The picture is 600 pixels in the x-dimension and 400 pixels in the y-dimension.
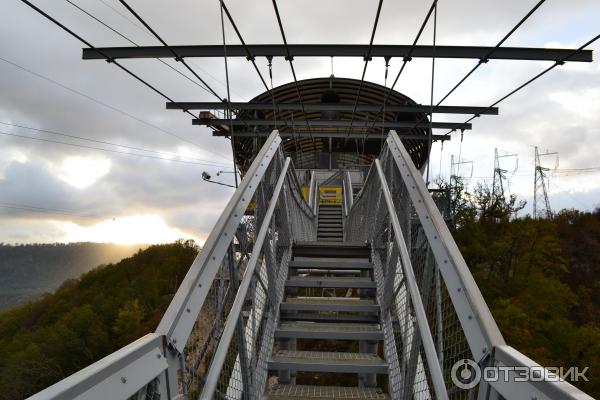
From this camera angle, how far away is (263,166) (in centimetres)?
326

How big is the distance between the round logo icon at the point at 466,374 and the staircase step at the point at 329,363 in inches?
46.0

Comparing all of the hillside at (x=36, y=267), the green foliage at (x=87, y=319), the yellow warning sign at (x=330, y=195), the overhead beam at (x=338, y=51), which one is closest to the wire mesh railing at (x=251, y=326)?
the overhead beam at (x=338, y=51)

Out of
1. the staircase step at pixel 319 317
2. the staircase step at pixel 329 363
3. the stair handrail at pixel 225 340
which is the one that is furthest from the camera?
the staircase step at pixel 319 317

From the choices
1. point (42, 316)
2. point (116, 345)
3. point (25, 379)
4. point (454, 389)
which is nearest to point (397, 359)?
point (454, 389)

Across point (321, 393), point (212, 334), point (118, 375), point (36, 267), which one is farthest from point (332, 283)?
point (36, 267)

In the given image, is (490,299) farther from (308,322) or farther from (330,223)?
(308,322)

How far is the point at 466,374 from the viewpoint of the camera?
165 centimetres

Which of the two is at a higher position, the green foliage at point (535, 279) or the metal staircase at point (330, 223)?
the metal staircase at point (330, 223)

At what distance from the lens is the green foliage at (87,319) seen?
4288 cm

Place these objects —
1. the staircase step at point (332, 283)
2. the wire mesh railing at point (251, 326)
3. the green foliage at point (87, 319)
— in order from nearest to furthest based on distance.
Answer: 1. the wire mesh railing at point (251, 326)
2. the staircase step at point (332, 283)
3. the green foliage at point (87, 319)

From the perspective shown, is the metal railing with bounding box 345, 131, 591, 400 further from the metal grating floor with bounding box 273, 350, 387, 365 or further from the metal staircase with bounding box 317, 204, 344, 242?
the metal staircase with bounding box 317, 204, 344, 242

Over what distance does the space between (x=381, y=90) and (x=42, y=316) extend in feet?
229

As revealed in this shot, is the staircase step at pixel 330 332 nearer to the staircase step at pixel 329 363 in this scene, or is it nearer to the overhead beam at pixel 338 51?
the staircase step at pixel 329 363

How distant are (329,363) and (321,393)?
0.21 m
